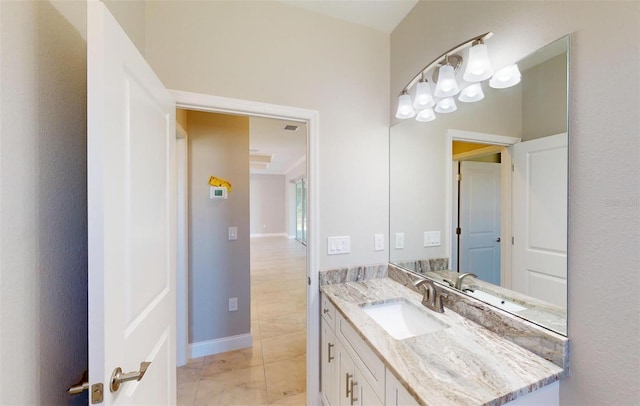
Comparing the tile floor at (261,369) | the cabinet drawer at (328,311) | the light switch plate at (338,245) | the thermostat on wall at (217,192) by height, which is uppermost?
the thermostat on wall at (217,192)

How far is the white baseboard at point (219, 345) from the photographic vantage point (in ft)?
7.24

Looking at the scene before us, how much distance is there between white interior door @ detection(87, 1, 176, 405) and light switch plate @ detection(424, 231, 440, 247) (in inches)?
61.3

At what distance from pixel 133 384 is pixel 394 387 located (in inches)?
35.2

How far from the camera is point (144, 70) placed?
916mm

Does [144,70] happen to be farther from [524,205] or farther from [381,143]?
[524,205]

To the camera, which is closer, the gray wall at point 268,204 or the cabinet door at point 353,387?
the cabinet door at point 353,387

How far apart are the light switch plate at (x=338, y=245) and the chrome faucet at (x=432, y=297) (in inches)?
20.5

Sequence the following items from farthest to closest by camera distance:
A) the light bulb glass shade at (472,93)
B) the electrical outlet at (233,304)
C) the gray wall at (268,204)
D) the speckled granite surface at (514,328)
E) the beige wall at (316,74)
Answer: the gray wall at (268,204) < the electrical outlet at (233,304) < the beige wall at (316,74) < the light bulb glass shade at (472,93) < the speckled granite surface at (514,328)

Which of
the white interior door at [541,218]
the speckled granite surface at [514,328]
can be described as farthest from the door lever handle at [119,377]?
the white interior door at [541,218]

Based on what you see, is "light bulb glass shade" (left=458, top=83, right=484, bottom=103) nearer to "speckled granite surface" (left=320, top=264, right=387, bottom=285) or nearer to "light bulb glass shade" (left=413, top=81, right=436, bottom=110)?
"light bulb glass shade" (left=413, top=81, right=436, bottom=110)

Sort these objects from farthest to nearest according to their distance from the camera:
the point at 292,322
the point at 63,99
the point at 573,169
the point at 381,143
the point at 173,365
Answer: the point at 292,322
the point at 381,143
the point at 173,365
the point at 573,169
the point at 63,99

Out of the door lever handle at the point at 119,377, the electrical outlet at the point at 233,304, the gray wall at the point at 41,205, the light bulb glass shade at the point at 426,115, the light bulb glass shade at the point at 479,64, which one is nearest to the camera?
the gray wall at the point at 41,205

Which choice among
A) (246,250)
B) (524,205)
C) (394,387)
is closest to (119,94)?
(394,387)

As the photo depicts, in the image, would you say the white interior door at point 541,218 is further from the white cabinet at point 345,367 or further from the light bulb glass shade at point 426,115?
the white cabinet at point 345,367
